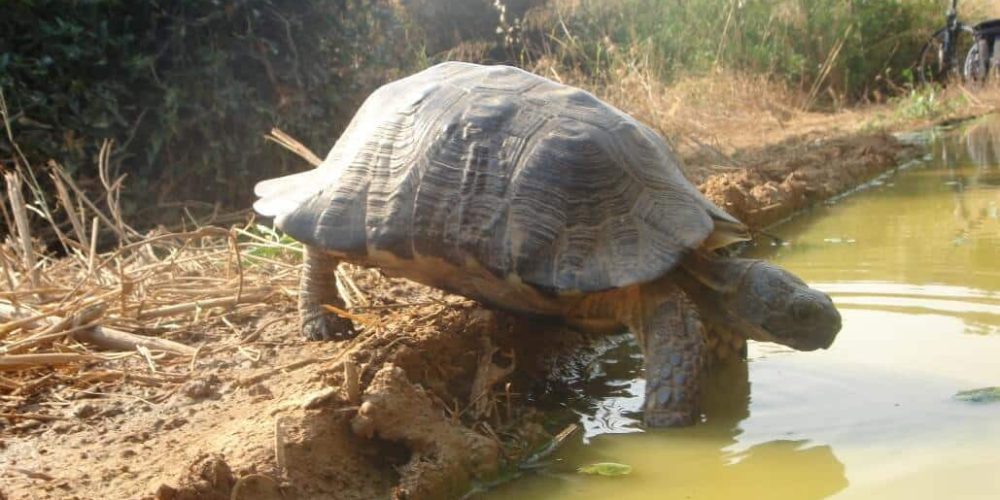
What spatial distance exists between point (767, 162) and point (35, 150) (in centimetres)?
525

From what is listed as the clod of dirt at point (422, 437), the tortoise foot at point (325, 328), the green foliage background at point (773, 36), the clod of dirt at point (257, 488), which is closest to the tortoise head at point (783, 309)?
the clod of dirt at point (422, 437)

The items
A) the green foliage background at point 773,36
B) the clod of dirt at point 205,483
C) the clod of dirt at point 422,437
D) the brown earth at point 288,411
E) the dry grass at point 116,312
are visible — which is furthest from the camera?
the green foliage background at point 773,36

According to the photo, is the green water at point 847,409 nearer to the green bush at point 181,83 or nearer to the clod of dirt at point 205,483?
the clod of dirt at point 205,483

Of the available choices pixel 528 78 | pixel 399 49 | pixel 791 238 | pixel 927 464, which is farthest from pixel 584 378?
pixel 399 49

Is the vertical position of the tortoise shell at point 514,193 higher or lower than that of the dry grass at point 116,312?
higher

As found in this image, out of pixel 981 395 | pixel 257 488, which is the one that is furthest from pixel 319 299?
pixel 981 395

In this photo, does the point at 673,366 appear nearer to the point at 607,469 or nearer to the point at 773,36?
the point at 607,469

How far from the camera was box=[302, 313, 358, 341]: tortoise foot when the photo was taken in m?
3.72

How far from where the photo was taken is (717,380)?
141 inches

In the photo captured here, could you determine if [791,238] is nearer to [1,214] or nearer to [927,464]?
[927,464]

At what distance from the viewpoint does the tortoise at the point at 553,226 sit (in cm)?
323

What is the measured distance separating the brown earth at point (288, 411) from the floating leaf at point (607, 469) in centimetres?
21

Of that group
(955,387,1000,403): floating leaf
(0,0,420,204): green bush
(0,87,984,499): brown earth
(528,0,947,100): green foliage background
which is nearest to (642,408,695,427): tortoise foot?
(0,87,984,499): brown earth

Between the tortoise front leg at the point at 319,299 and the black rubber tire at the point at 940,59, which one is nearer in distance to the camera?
the tortoise front leg at the point at 319,299
